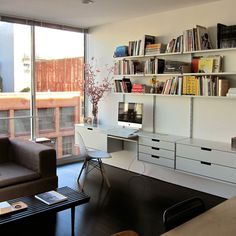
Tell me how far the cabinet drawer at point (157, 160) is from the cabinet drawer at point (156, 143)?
16 cm

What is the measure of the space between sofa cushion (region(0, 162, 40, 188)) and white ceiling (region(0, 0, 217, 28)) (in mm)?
2178

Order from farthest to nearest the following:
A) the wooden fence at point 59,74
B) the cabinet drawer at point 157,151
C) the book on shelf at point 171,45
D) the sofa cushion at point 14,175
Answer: the wooden fence at point 59,74
the book on shelf at point 171,45
the cabinet drawer at point 157,151
the sofa cushion at point 14,175

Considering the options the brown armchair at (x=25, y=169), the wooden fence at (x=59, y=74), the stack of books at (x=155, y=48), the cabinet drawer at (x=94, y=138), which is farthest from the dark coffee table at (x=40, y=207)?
the wooden fence at (x=59, y=74)

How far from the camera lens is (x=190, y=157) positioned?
152 inches

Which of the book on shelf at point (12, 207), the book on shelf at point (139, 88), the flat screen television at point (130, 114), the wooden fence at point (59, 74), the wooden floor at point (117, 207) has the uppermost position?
the wooden fence at point (59, 74)

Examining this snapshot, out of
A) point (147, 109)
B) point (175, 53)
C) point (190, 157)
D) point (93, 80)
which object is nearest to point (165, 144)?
point (190, 157)

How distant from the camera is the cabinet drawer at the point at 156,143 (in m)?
4.08

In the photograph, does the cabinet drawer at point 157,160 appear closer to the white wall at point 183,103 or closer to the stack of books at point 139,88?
the white wall at point 183,103

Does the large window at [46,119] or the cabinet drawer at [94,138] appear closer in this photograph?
the cabinet drawer at [94,138]

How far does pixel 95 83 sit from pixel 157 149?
2128 mm

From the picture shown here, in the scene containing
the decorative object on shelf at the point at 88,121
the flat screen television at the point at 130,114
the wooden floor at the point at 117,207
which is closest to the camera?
the wooden floor at the point at 117,207

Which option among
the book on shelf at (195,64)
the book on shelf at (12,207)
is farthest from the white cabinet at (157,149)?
the book on shelf at (12,207)

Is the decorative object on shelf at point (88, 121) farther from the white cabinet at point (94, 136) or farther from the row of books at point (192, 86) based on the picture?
the row of books at point (192, 86)

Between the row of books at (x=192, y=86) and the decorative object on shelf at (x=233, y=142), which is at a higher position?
the row of books at (x=192, y=86)
